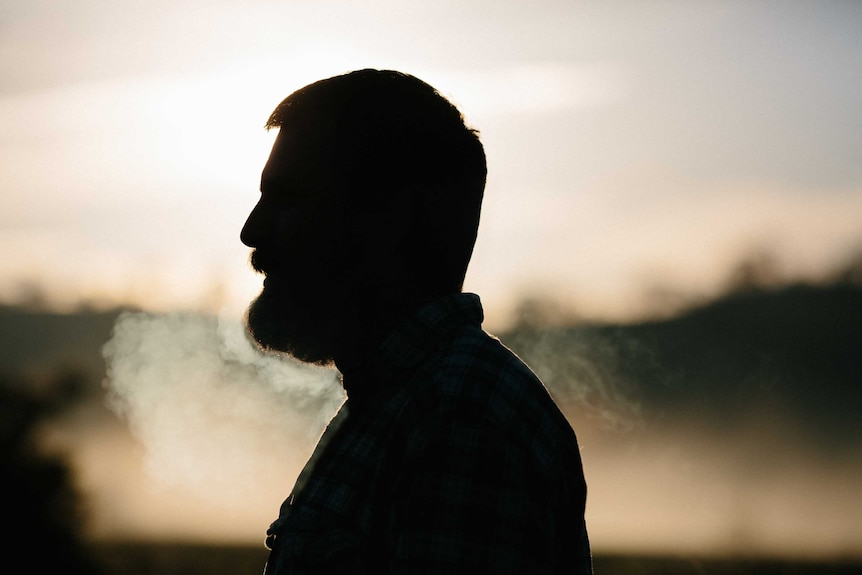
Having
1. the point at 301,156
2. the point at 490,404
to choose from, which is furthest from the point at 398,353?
the point at 301,156

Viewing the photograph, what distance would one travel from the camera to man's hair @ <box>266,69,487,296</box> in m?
3.44

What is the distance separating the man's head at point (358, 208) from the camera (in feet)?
11.3

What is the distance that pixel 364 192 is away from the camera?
359cm

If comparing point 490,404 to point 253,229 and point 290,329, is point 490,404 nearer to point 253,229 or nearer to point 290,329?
point 290,329

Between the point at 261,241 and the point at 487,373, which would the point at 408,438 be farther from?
the point at 261,241

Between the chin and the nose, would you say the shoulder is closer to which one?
the chin

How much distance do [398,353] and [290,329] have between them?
0.81 metres

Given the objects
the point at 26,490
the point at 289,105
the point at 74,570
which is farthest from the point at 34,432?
the point at 289,105

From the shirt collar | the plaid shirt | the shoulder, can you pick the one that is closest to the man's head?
the shirt collar

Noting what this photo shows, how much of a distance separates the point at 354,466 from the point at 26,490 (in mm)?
73409

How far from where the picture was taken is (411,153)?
12.1 feet

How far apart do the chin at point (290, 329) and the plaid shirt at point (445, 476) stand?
1.70ft

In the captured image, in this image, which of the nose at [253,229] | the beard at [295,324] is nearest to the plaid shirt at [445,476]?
the beard at [295,324]

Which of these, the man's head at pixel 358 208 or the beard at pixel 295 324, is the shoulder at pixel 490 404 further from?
the beard at pixel 295 324
